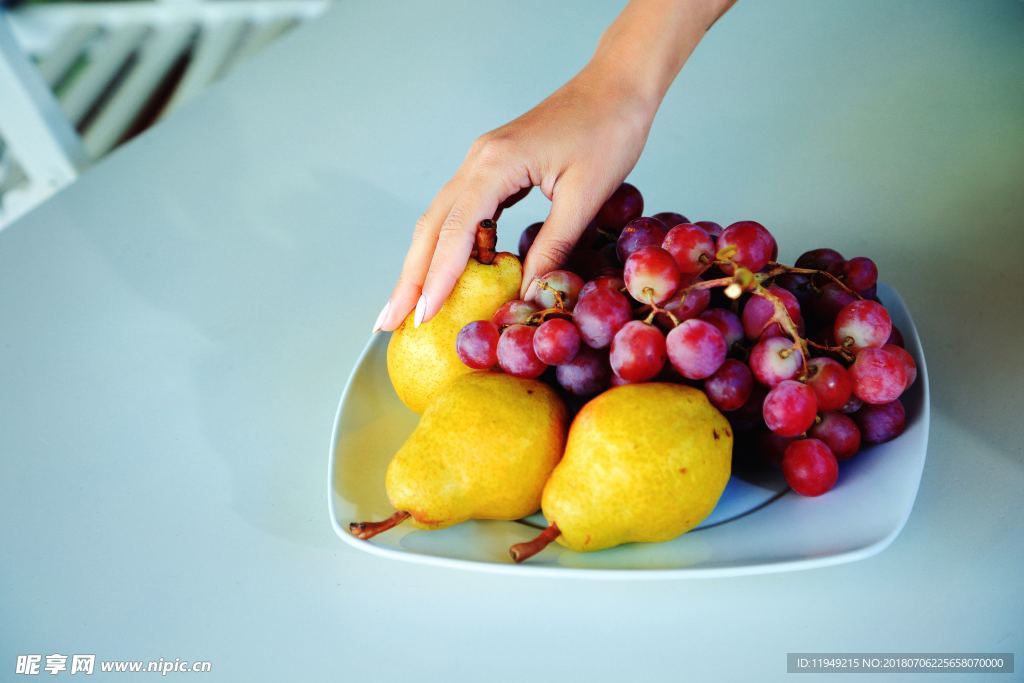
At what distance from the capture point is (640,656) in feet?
2.15

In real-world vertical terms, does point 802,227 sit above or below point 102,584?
above

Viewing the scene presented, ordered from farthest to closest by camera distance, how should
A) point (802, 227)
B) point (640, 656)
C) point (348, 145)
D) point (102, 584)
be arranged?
point (348, 145) → point (802, 227) → point (102, 584) → point (640, 656)

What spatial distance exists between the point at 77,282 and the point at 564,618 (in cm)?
100

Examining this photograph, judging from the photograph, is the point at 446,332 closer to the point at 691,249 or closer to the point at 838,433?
the point at 691,249

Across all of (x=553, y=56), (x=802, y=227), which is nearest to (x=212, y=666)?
(x=802, y=227)

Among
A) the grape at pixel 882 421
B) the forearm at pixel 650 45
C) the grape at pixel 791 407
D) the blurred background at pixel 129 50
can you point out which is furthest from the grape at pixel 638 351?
the blurred background at pixel 129 50

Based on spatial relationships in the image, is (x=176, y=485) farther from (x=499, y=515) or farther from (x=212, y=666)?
(x=499, y=515)

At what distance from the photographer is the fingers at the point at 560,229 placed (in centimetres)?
82

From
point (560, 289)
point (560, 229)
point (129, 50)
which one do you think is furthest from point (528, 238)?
point (129, 50)

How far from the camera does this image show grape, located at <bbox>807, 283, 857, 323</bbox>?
734 millimetres

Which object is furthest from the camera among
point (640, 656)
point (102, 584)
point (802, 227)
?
point (802, 227)

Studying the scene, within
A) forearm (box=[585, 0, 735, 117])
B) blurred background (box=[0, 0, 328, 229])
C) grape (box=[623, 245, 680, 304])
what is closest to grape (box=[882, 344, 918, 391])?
grape (box=[623, 245, 680, 304])

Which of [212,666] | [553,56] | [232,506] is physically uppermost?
[553,56]

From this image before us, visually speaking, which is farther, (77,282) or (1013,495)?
(77,282)
